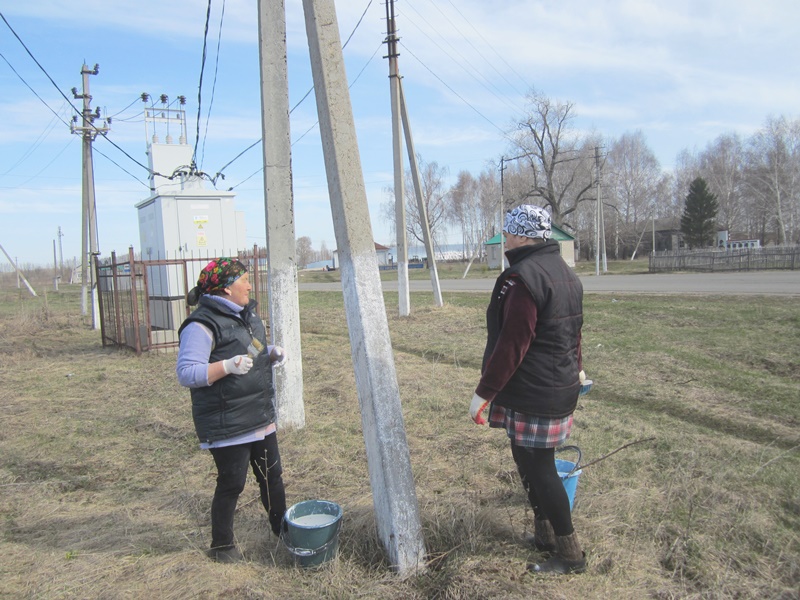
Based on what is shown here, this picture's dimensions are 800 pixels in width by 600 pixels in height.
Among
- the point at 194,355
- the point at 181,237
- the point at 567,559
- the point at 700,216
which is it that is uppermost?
the point at 700,216

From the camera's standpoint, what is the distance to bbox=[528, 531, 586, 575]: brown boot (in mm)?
2498

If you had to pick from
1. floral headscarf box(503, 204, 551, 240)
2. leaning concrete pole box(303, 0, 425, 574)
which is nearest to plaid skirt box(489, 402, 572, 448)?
leaning concrete pole box(303, 0, 425, 574)

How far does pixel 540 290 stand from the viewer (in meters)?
2.37

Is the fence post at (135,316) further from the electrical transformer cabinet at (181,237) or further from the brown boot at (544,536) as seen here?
the brown boot at (544,536)

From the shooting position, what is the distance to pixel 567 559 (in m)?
2.50

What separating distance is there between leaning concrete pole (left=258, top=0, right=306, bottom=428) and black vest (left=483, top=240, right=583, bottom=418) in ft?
9.78

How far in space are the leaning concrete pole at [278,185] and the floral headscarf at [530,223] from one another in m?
2.97

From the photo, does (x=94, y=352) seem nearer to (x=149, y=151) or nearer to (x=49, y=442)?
(x=149, y=151)

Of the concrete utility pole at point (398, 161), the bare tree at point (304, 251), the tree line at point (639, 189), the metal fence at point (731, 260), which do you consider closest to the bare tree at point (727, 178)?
the tree line at point (639, 189)

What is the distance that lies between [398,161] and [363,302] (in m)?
10.8

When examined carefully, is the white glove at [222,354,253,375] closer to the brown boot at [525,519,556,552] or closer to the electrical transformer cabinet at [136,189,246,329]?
the brown boot at [525,519,556,552]

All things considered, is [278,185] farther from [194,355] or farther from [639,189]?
[639,189]

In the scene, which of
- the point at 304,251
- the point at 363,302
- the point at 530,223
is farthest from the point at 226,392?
the point at 304,251

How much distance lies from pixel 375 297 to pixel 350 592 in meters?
1.39
